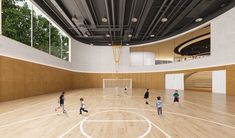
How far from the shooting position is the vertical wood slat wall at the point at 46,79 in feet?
36.7

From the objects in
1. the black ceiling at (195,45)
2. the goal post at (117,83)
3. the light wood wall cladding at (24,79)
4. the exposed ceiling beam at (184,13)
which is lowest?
the goal post at (117,83)

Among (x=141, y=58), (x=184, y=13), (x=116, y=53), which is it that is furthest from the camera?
(x=141, y=58)

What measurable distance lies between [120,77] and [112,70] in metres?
1.82

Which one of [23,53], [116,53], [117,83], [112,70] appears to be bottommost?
[117,83]

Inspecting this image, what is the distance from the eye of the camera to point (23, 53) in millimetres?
12789

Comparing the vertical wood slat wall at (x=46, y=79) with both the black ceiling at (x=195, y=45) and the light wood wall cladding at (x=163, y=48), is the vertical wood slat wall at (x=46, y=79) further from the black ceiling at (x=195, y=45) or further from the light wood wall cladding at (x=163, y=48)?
the black ceiling at (x=195, y=45)

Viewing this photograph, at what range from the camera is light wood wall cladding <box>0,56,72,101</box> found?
35.8ft

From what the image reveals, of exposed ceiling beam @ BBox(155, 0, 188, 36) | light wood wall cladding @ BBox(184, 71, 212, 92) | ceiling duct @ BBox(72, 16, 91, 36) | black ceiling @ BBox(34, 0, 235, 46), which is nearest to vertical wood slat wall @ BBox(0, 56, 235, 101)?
light wood wall cladding @ BBox(184, 71, 212, 92)

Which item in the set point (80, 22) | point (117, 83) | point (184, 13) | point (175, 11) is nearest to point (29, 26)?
point (80, 22)

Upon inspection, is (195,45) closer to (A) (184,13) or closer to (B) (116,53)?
(B) (116,53)

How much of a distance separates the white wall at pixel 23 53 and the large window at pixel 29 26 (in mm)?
491

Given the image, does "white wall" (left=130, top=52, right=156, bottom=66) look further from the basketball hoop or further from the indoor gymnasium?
the basketball hoop

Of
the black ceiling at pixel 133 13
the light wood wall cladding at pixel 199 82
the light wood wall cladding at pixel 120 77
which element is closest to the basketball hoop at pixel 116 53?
the light wood wall cladding at pixel 120 77

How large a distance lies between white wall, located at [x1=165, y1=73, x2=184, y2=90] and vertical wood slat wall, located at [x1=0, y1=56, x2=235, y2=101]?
2.39 feet
